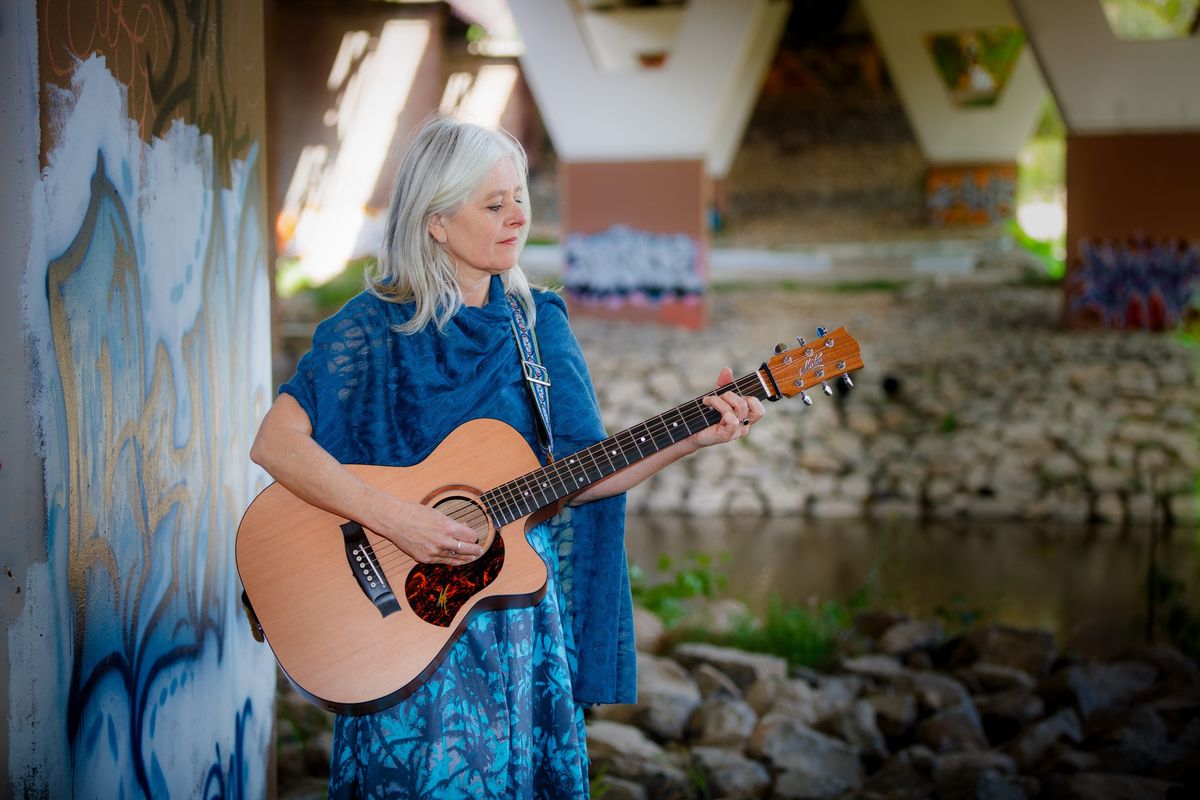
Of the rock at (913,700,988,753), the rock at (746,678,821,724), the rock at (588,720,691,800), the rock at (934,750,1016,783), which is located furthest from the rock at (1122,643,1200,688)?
the rock at (588,720,691,800)

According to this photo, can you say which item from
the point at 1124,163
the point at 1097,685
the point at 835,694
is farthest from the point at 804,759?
the point at 1124,163

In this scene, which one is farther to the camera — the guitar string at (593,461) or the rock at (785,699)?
the rock at (785,699)

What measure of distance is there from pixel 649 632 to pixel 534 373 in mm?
3652

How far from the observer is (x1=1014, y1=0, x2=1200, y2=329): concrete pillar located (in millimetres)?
13641

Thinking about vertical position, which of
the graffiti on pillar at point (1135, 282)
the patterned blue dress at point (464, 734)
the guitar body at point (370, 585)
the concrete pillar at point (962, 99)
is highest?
the concrete pillar at point (962, 99)

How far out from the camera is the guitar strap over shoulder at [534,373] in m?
2.53

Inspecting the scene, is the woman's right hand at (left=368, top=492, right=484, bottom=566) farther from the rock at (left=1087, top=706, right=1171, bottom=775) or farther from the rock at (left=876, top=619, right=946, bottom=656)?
the rock at (left=876, top=619, right=946, bottom=656)

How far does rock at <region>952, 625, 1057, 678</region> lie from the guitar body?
409 cm

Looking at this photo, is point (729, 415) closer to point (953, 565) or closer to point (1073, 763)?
point (1073, 763)

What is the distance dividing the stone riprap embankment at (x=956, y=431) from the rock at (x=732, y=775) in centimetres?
649

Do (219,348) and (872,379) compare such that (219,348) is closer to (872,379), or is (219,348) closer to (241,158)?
(241,158)

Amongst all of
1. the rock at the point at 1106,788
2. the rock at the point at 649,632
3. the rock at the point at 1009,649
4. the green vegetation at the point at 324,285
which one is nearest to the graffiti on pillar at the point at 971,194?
the green vegetation at the point at 324,285

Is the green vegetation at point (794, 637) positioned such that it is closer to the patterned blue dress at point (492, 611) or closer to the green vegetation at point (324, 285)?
the patterned blue dress at point (492, 611)

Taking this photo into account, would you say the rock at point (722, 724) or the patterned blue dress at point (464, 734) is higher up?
the patterned blue dress at point (464, 734)
